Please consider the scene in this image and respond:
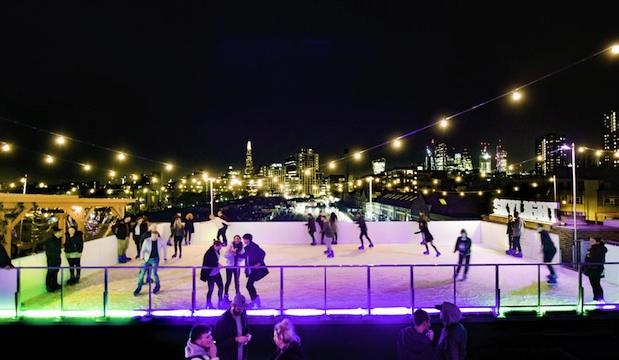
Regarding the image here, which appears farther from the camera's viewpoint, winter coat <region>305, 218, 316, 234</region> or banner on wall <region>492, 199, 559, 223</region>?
winter coat <region>305, 218, 316, 234</region>

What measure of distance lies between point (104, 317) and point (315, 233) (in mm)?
11149

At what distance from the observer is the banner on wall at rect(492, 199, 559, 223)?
14.6 m

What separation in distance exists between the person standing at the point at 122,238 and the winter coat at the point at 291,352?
10.5 metres

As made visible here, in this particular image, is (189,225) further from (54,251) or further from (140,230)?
(54,251)

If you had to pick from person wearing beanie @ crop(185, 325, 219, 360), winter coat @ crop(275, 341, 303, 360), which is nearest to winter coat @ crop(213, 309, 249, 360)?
person wearing beanie @ crop(185, 325, 219, 360)

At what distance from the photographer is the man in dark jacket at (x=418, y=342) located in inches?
177

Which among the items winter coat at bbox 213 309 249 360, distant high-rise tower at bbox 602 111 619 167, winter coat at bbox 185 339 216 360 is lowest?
winter coat at bbox 213 309 249 360

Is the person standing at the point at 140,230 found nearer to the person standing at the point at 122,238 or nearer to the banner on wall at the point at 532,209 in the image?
the person standing at the point at 122,238

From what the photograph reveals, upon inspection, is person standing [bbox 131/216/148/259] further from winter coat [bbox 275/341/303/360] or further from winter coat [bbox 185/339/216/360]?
winter coat [bbox 275/341/303/360]

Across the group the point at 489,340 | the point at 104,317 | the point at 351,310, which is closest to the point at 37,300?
the point at 104,317

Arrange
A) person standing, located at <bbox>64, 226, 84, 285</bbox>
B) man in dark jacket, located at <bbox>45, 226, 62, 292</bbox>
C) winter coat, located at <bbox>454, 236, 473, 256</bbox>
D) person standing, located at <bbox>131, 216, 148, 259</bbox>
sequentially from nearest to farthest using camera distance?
man in dark jacket, located at <bbox>45, 226, 62, 292</bbox>, person standing, located at <bbox>64, 226, 84, 285</bbox>, winter coat, located at <bbox>454, 236, 473, 256</bbox>, person standing, located at <bbox>131, 216, 148, 259</bbox>

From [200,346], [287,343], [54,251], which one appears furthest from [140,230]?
[287,343]

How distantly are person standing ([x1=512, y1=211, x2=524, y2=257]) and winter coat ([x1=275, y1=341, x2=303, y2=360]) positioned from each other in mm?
10834

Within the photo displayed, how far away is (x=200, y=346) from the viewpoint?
4.10 m
